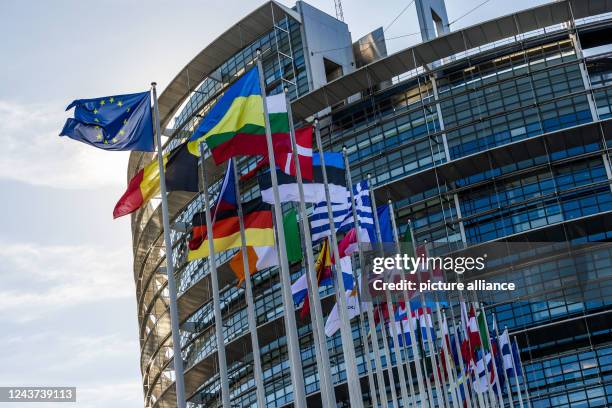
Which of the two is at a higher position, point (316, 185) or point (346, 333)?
point (316, 185)

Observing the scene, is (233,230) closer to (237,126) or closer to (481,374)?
(237,126)

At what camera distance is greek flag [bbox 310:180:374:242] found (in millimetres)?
30594

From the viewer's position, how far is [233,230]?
2627cm

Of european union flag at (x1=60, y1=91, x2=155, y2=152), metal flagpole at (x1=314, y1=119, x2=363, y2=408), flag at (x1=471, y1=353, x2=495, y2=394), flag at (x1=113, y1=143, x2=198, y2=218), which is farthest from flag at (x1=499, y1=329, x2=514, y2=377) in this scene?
european union flag at (x1=60, y1=91, x2=155, y2=152)

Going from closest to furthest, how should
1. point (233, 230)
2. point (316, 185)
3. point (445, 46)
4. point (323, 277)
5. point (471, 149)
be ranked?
point (233, 230), point (316, 185), point (323, 277), point (471, 149), point (445, 46)

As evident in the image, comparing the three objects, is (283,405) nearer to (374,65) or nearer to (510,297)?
(510,297)

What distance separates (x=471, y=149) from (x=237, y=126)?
119 feet

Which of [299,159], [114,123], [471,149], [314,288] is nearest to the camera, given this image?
[114,123]

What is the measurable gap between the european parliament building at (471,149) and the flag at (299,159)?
102ft

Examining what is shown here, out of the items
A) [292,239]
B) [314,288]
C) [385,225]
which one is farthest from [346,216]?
[314,288]

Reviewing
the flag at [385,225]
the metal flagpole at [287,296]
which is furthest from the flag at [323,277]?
the metal flagpole at [287,296]

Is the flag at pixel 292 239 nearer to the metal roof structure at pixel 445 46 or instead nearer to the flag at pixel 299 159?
the flag at pixel 299 159

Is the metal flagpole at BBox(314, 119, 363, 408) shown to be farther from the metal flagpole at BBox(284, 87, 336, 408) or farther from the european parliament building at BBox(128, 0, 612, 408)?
the european parliament building at BBox(128, 0, 612, 408)

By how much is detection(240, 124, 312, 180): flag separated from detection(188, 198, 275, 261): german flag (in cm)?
102
